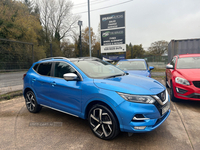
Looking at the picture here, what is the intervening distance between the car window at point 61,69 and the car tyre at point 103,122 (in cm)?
109

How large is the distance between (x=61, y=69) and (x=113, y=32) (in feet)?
27.5

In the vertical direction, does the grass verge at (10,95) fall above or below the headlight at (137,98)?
below

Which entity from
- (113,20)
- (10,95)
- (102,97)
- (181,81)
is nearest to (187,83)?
(181,81)

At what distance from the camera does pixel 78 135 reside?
2.92m

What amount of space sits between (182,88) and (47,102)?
3.94 meters

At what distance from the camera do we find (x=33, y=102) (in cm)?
421

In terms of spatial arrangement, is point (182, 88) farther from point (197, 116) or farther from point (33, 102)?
point (33, 102)

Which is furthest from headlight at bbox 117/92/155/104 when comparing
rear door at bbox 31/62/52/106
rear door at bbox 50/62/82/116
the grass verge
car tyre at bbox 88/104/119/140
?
the grass verge

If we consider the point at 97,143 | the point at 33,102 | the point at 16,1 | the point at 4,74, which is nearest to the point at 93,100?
the point at 97,143

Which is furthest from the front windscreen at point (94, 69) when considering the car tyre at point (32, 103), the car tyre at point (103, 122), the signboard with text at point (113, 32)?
the signboard with text at point (113, 32)

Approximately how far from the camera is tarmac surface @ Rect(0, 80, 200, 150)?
2527 mm

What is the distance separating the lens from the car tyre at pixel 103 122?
249 cm

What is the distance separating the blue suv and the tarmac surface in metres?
0.34

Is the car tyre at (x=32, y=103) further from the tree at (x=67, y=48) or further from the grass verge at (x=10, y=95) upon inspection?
the tree at (x=67, y=48)
